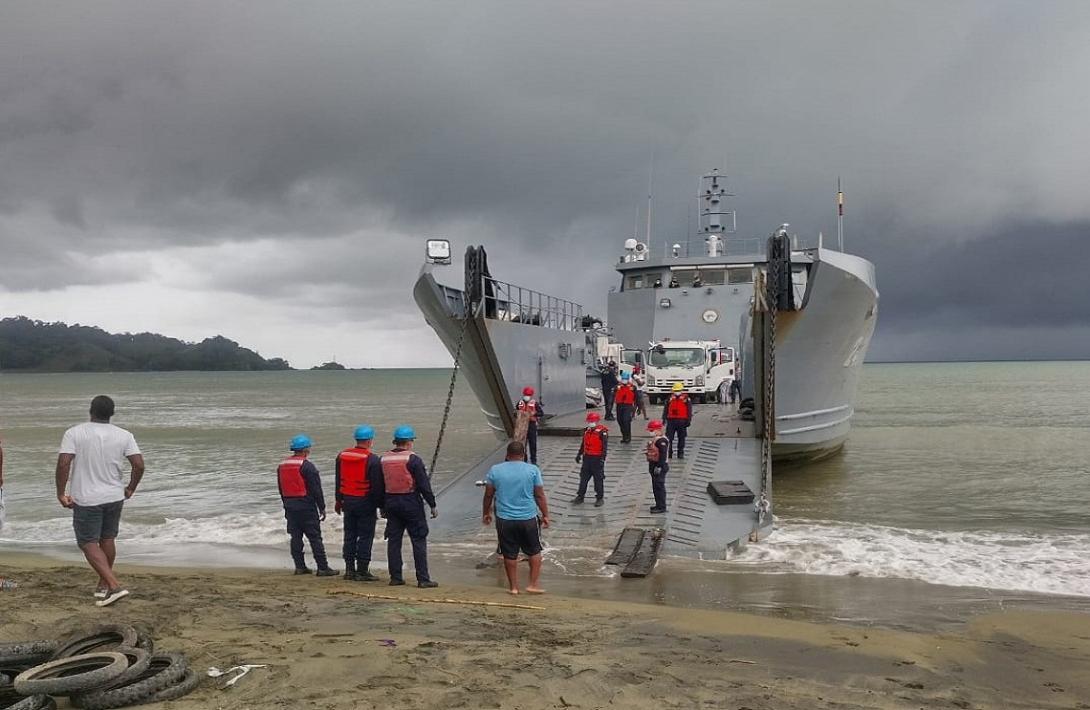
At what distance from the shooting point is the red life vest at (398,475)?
6512 mm

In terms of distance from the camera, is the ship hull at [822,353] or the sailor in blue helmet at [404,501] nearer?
the sailor in blue helmet at [404,501]

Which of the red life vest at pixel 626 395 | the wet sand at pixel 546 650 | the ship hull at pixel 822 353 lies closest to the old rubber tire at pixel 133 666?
the wet sand at pixel 546 650

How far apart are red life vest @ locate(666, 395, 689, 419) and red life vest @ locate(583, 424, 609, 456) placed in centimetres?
215

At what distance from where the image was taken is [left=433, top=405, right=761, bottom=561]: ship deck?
8641mm

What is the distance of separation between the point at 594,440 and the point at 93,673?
21.2 feet

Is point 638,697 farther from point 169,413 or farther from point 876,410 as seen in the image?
point 169,413

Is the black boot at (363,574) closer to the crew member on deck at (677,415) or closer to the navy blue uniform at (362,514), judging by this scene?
the navy blue uniform at (362,514)

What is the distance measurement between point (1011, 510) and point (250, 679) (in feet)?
41.7

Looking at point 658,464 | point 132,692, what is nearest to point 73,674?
point 132,692

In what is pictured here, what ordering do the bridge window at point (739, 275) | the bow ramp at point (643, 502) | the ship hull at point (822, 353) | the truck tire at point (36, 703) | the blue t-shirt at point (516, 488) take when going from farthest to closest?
the bridge window at point (739, 275) < the ship hull at point (822, 353) < the bow ramp at point (643, 502) < the blue t-shirt at point (516, 488) < the truck tire at point (36, 703)

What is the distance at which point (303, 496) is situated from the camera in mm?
6879

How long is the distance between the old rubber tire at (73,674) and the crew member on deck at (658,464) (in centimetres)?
614

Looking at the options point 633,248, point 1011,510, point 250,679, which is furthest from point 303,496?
point 633,248

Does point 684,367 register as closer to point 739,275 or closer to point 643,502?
point 739,275
